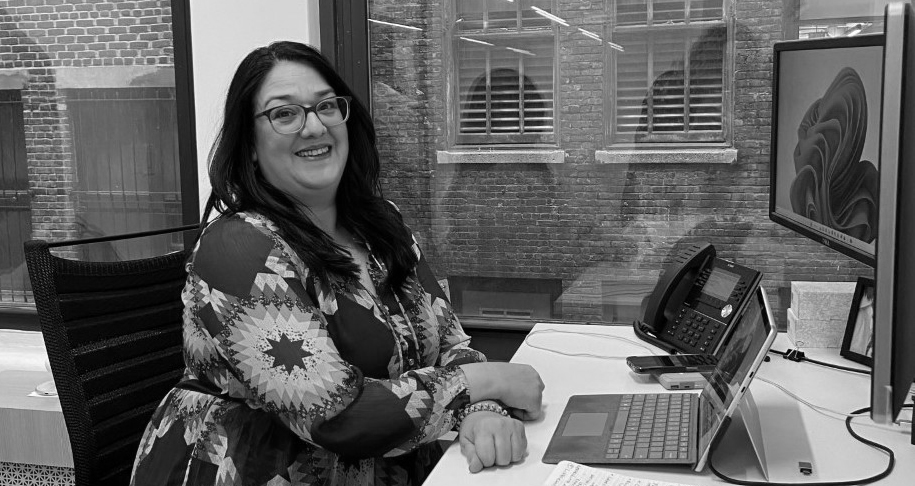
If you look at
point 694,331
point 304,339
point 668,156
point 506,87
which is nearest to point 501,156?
point 506,87

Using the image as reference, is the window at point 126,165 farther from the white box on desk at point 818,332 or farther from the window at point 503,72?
the white box on desk at point 818,332

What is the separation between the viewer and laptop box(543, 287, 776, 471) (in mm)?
1160

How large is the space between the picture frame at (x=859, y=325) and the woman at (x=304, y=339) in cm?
74

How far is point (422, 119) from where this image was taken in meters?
2.79

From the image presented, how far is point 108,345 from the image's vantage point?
154 centimetres

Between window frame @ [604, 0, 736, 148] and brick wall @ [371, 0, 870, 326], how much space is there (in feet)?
0.05

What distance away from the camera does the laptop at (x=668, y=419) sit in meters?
1.16

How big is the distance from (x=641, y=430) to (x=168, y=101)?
219 cm

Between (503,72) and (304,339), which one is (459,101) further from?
(304,339)

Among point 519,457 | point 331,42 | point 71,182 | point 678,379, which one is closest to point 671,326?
point 678,379

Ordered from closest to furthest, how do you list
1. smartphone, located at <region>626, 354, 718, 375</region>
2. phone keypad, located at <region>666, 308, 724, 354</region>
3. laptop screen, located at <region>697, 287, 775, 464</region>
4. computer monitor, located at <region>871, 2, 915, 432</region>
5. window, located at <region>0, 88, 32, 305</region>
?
1. computer monitor, located at <region>871, 2, 915, 432</region>
2. laptop screen, located at <region>697, 287, 775, 464</region>
3. smartphone, located at <region>626, 354, 718, 375</region>
4. phone keypad, located at <region>666, 308, 724, 354</region>
5. window, located at <region>0, 88, 32, 305</region>

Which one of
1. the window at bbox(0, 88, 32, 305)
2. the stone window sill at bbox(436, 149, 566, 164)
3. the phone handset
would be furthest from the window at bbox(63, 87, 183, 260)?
the phone handset

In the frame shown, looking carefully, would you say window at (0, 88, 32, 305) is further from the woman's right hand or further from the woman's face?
the woman's right hand

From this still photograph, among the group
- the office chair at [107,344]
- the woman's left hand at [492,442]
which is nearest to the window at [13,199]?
the office chair at [107,344]
